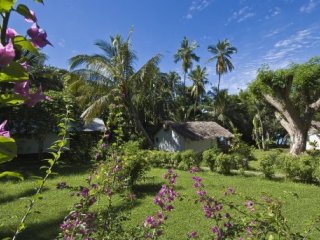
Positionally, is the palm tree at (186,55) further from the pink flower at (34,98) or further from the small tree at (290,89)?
the pink flower at (34,98)

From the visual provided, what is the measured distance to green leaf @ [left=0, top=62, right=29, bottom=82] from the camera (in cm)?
89

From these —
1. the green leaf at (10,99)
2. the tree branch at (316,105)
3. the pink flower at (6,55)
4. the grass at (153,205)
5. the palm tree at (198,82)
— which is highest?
the palm tree at (198,82)

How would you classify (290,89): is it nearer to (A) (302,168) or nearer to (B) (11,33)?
(A) (302,168)

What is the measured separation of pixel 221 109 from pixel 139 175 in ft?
95.0

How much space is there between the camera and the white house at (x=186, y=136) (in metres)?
26.4

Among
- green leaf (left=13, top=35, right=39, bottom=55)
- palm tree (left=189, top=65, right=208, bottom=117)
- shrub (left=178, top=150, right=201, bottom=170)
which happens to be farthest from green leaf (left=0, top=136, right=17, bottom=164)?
palm tree (left=189, top=65, right=208, bottom=117)

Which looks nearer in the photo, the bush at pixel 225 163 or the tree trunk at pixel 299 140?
the bush at pixel 225 163

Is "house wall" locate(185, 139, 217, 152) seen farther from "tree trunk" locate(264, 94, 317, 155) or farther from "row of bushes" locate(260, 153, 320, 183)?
"row of bushes" locate(260, 153, 320, 183)

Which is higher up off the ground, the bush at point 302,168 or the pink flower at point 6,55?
the pink flower at point 6,55

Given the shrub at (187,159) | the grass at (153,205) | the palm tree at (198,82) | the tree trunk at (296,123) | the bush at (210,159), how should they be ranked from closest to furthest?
the grass at (153,205)
the bush at (210,159)
the shrub at (187,159)
the tree trunk at (296,123)
the palm tree at (198,82)

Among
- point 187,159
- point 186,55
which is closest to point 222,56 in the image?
point 186,55

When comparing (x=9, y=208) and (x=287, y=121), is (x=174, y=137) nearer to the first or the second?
(x=287, y=121)

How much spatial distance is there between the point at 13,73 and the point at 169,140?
26.8 meters

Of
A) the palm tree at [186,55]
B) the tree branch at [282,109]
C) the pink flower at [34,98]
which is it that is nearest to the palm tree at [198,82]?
the palm tree at [186,55]
